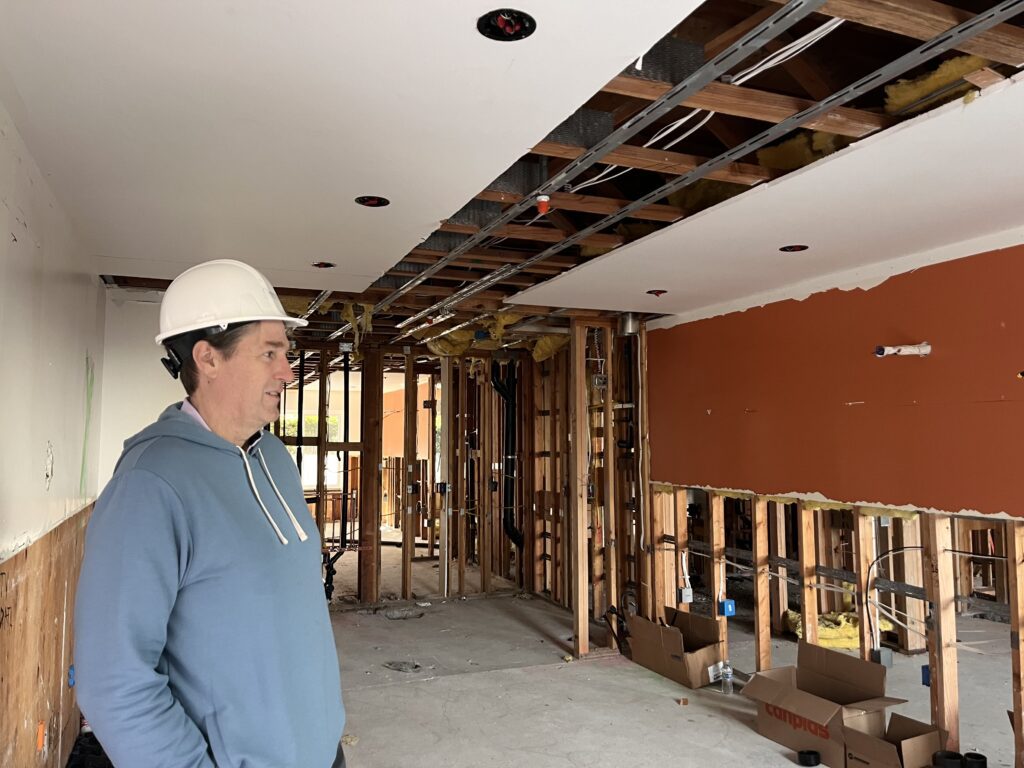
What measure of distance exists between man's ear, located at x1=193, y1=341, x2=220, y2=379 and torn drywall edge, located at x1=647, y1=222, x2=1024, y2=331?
3043mm

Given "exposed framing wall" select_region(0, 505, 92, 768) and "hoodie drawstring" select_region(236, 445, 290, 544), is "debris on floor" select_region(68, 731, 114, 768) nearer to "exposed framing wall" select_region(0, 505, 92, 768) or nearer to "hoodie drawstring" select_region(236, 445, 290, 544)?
"exposed framing wall" select_region(0, 505, 92, 768)

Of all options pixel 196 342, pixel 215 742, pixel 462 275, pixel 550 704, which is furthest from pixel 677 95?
pixel 550 704

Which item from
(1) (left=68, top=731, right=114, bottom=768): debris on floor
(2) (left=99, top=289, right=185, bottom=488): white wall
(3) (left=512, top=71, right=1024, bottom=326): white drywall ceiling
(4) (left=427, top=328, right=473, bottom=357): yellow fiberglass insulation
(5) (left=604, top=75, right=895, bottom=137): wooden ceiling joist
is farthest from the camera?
(4) (left=427, top=328, right=473, bottom=357): yellow fiberglass insulation

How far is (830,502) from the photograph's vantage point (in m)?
3.79

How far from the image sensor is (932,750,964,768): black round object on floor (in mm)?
3018

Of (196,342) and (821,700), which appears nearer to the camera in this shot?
(196,342)

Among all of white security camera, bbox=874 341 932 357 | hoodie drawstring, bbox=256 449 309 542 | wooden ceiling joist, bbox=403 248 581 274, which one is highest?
wooden ceiling joist, bbox=403 248 581 274

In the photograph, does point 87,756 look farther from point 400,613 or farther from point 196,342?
point 400,613

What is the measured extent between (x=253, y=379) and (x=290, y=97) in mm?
800

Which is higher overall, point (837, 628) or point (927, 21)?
point (927, 21)

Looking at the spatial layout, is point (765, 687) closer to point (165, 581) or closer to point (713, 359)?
point (713, 359)

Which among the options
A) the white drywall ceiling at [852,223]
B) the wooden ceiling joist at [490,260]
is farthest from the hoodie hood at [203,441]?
the wooden ceiling joist at [490,260]

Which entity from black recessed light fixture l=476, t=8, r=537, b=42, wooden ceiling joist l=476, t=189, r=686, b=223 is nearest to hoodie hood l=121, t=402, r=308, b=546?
black recessed light fixture l=476, t=8, r=537, b=42

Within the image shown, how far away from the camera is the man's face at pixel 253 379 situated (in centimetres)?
138
